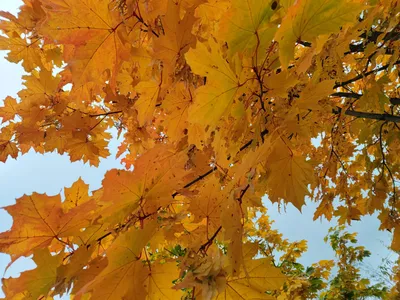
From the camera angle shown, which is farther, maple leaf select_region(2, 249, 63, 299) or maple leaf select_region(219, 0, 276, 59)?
maple leaf select_region(2, 249, 63, 299)

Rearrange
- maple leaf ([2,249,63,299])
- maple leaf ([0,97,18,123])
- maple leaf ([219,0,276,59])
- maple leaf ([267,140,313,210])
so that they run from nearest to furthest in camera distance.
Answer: maple leaf ([219,0,276,59]) → maple leaf ([2,249,63,299]) → maple leaf ([267,140,313,210]) → maple leaf ([0,97,18,123])

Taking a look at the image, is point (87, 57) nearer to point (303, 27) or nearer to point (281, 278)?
point (303, 27)

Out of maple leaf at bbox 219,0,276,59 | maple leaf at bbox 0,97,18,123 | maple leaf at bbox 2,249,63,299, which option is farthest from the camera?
maple leaf at bbox 0,97,18,123

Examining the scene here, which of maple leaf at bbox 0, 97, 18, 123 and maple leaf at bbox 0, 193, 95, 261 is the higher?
maple leaf at bbox 0, 97, 18, 123

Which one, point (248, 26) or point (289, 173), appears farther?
point (289, 173)

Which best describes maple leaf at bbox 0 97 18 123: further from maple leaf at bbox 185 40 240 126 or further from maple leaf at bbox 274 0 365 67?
maple leaf at bbox 274 0 365 67

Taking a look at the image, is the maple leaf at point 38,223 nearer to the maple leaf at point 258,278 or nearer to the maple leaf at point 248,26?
the maple leaf at point 258,278

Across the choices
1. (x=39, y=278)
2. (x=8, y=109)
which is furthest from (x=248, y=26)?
(x=8, y=109)

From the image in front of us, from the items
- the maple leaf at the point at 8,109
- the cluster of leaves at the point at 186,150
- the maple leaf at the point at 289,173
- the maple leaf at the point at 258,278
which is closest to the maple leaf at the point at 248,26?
the cluster of leaves at the point at 186,150

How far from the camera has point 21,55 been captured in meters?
1.53

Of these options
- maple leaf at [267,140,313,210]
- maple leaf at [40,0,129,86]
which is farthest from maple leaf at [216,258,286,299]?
maple leaf at [40,0,129,86]

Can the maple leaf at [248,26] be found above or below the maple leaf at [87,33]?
below

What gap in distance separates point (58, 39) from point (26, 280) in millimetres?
576

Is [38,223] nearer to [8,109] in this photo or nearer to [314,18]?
[314,18]
